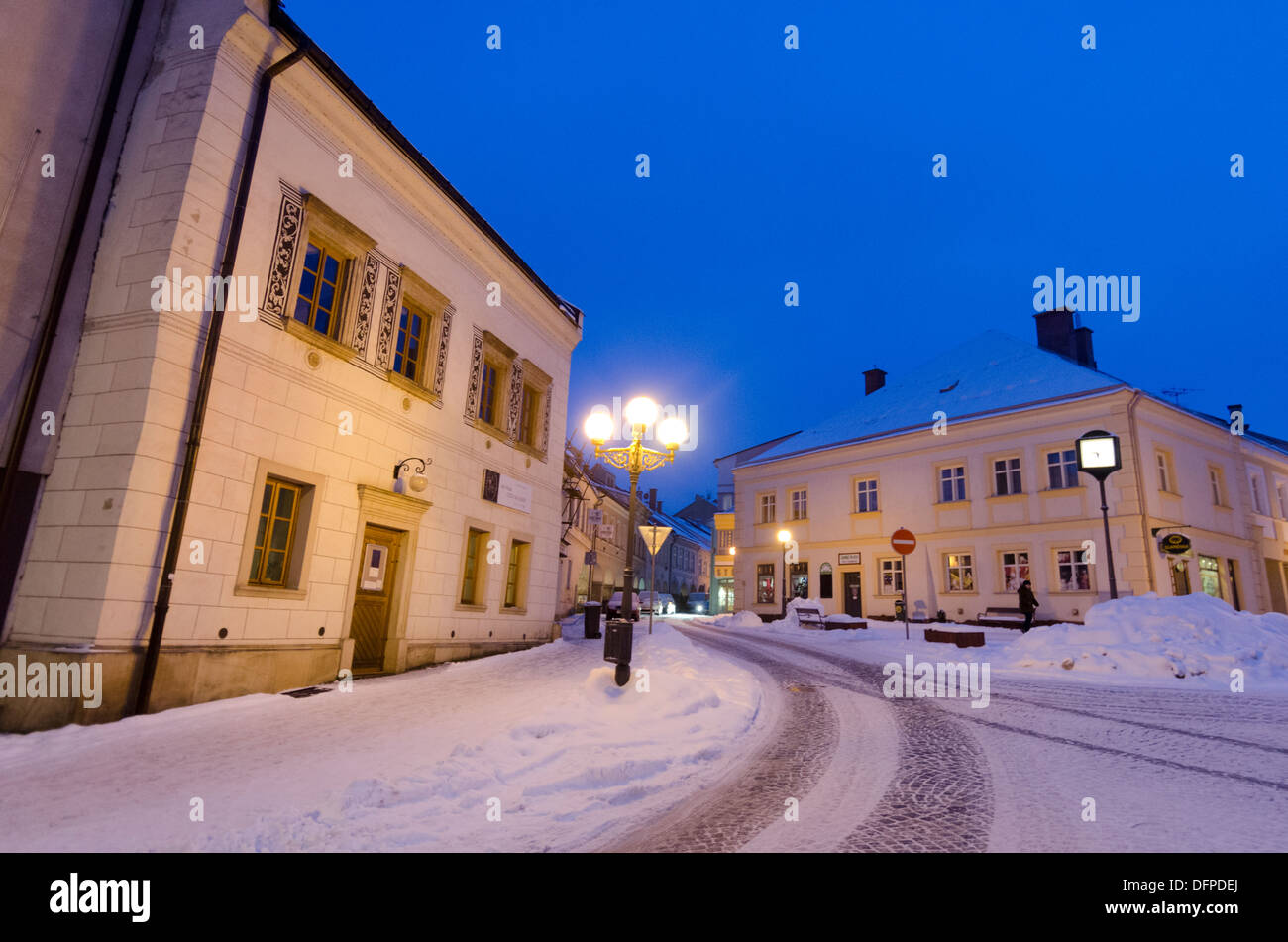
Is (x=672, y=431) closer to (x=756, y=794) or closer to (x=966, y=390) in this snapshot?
(x=756, y=794)

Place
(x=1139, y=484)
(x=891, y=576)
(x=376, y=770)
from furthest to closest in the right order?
1. (x=891, y=576)
2. (x=1139, y=484)
3. (x=376, y=770)

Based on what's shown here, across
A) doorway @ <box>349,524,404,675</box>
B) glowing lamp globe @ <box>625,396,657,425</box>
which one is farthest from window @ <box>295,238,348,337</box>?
glowing lamp globe @ <box>625,396,657,425</box>

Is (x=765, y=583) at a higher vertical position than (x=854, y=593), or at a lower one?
higher

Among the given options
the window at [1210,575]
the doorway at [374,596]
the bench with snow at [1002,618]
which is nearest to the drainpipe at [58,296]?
the doorway at [374,596]

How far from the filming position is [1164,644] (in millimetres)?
11633

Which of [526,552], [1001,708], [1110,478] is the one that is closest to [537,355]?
[526,552]

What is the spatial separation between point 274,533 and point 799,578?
26905mm

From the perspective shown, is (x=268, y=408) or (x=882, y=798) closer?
(x=882, y=798)

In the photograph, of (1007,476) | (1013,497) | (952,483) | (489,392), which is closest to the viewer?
(489,392)

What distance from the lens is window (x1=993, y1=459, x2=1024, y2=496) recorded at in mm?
25391

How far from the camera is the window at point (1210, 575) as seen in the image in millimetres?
24062

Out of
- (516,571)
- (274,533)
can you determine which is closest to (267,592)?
(274,533)
